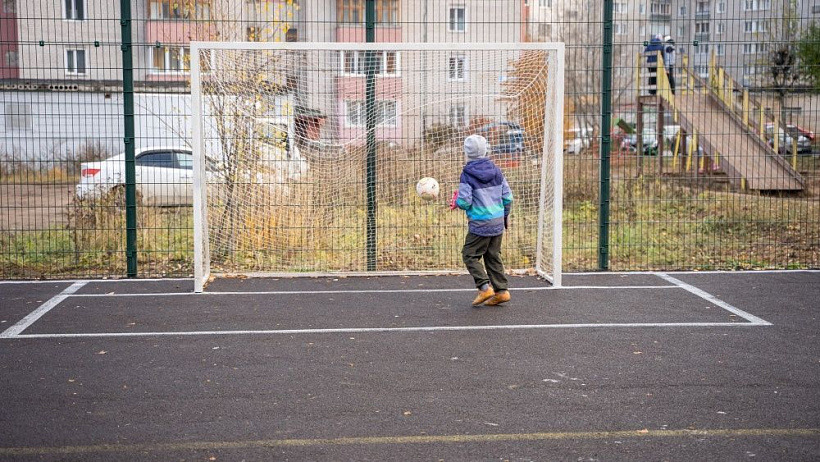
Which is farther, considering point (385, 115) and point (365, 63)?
point (385, 115)

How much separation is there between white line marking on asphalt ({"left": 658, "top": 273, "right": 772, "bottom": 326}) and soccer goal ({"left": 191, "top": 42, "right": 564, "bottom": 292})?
1.37m

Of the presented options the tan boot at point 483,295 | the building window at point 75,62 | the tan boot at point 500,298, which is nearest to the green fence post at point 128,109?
the building window at point 75,62

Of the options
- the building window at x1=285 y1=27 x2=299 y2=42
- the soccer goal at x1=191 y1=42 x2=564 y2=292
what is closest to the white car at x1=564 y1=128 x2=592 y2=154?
the soccer goal at x1=191 y1=42 x2=564 y2=292

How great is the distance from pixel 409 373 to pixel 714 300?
3.94 metres

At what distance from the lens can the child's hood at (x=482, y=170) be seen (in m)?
8.26

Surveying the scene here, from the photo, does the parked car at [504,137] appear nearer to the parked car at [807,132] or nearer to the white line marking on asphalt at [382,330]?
the white line marking on asphalt at [382,330]

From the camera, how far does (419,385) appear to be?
5.78 m

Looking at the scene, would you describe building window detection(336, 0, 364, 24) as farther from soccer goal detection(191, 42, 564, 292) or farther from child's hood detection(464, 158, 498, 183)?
child's hood detection(464, 158, 498, 183)

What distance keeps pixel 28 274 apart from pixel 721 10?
30.3 feet

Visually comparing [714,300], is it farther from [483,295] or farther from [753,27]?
[753,27]

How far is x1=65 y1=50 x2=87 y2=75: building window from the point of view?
32.5 feet

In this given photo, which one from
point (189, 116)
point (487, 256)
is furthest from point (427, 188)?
point (189, 116)

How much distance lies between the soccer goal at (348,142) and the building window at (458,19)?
0.73 metres

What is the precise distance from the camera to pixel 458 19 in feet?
35.6
